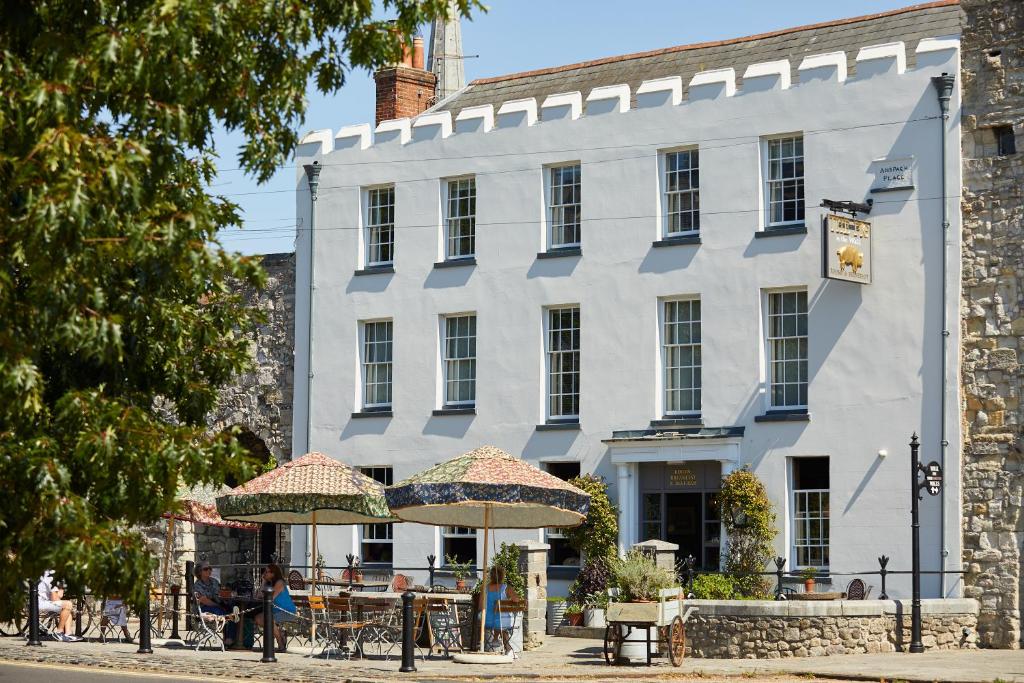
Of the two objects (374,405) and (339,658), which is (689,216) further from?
(339,658)

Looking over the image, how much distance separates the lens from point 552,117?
31922 mm

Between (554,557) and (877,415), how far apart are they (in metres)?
7.06

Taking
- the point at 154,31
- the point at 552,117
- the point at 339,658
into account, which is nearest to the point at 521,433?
the point at 552,117

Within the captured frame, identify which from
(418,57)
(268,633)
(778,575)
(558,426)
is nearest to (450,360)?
(558,426)

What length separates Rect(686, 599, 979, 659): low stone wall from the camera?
23.1m

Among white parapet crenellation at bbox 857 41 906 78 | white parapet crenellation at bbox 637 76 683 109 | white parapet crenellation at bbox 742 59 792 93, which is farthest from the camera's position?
white parapet crenellation at bbox 637 76 683 109

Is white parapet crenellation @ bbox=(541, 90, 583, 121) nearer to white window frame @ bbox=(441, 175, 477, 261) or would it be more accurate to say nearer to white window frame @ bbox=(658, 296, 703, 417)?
white window frame @ bbox=(441, 175, 477, 261)

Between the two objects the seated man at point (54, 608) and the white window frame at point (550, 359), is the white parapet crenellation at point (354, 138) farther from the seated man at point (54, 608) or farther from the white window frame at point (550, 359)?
the seated man at point (54, 608)

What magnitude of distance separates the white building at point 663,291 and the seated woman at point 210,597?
769 cm

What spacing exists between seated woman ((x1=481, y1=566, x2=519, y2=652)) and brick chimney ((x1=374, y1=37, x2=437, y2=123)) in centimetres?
1501

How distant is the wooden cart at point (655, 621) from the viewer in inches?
852

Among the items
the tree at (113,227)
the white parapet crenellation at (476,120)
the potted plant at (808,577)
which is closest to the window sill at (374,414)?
the white parapet crenellation at (476,120)

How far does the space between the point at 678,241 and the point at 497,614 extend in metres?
9.68

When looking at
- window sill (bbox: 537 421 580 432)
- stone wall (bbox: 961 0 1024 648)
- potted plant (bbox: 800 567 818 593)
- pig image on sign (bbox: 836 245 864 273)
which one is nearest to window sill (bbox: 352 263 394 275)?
window sill (bbox: 537 421 580 432)
